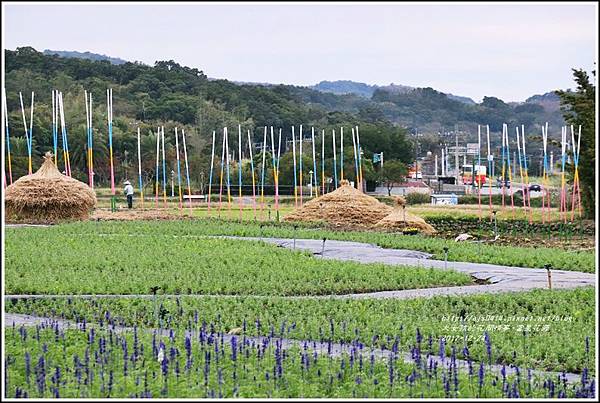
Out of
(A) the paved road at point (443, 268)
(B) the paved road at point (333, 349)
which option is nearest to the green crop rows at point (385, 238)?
(A) the paved road at point (443, 268)

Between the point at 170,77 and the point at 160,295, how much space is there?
2229 inches

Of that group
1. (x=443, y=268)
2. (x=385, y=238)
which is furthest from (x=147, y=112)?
(x=443, y=268)

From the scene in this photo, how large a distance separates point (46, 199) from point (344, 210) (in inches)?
304

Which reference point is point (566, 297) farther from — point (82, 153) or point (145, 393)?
point (82, 153)

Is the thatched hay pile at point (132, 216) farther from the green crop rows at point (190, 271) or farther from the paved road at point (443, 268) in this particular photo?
the green crop rows at point (190, 271)

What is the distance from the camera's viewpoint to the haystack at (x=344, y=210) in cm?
2584

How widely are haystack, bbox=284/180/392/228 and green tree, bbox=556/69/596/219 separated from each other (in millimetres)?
6667

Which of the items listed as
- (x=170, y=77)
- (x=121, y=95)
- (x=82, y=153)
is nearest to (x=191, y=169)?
(x=82, y=153)

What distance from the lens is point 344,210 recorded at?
26.0 meters

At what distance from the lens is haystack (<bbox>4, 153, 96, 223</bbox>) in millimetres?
25094

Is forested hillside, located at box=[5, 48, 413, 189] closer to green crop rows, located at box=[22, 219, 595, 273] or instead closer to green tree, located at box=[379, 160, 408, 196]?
green tree, located at box=[379, 160, 408, 196]

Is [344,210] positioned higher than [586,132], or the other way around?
[586,132]

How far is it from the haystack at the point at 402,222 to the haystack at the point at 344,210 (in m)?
1.00

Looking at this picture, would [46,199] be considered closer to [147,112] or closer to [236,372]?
[236,372]
